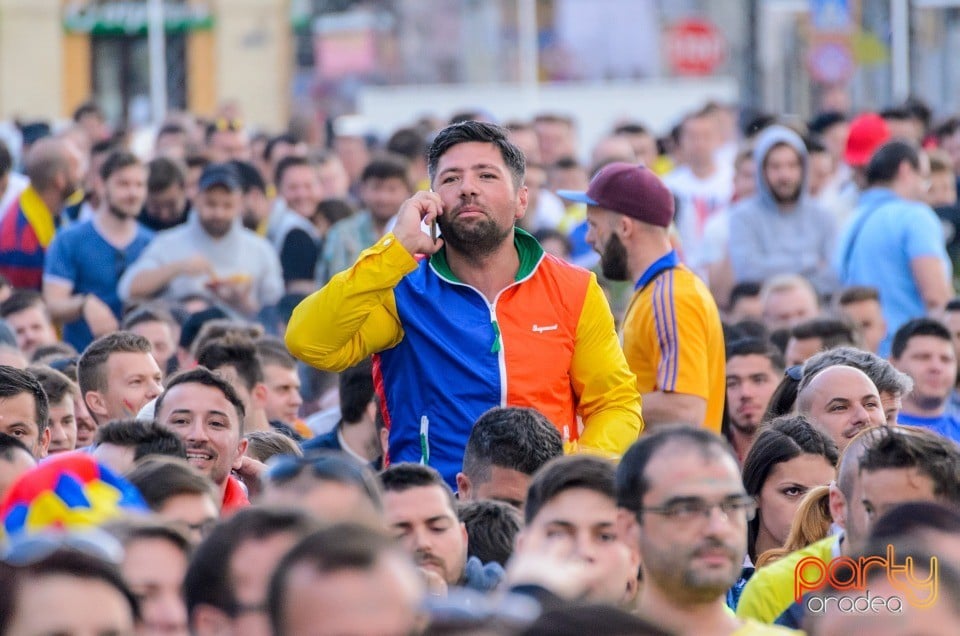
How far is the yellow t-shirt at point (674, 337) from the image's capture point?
Answer: 24.3 ft

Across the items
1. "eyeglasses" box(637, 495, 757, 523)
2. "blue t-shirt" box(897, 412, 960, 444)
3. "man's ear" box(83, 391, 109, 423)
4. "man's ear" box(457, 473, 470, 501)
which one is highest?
"eyeglasses" box(637, 495, 757, 523)

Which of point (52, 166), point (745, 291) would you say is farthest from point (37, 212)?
point (745, 291)

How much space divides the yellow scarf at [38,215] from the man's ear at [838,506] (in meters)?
7.30

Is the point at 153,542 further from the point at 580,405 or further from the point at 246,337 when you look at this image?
the point at 246,337

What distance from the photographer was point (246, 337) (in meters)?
9.04

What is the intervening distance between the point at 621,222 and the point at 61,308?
4.44 m

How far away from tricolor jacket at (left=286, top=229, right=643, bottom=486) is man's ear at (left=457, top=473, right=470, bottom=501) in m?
0.13

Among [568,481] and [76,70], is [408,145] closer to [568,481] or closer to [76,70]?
[568,481]

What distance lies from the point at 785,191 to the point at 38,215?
466 centimetres

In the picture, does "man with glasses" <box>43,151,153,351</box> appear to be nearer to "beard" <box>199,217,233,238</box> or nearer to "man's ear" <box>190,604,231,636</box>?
"beard" <box>199,217,233,238</box>

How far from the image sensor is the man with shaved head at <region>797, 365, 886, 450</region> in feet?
24.0

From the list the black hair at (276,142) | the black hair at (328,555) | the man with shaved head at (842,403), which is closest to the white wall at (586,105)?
the black hair at (276,142)

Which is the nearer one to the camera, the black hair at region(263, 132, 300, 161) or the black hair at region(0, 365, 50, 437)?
the black hair at region(0, 365, 50, 437)

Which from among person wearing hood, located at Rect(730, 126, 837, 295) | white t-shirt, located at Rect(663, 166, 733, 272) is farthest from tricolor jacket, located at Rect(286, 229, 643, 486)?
white t-shirt, located at Rect(663, 166, 733, 272)
